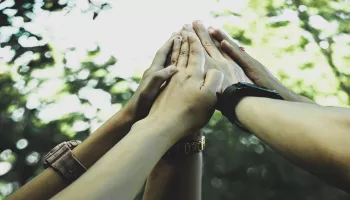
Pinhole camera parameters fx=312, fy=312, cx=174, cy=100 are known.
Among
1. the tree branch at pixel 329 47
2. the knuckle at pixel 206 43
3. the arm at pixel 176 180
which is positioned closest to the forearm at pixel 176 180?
the arm at pixel 176 180

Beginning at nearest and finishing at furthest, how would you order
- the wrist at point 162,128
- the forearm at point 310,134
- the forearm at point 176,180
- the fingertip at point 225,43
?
1. the forearm at point 310,134
2. the wrist at point 162,128
3. the forearm at point 176,180
4. the fingertip at point 225,43

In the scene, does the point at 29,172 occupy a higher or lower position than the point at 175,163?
lower

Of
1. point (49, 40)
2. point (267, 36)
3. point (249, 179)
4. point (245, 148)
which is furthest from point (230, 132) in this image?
point (49, 40)

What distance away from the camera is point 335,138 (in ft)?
1.58

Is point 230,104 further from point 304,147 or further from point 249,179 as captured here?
point 249,179

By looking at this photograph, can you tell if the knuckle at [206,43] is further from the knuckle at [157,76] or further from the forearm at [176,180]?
the forearm at [176,180]

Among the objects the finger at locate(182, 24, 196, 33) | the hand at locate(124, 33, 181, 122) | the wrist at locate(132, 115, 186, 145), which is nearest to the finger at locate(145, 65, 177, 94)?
the hand at locate(124, 33, 181, 122)

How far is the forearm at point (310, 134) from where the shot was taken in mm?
469

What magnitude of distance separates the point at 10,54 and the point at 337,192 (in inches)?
101

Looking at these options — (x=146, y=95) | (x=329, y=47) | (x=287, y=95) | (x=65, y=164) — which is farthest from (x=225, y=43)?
(x=329, y=47)

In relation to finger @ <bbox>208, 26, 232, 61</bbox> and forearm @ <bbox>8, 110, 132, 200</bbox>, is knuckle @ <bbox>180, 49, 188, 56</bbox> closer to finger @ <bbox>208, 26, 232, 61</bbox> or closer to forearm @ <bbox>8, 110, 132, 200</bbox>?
finger @ <bbox>208, 26, 232, 61</bbox>

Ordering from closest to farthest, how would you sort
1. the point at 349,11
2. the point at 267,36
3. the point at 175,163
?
the point at 175,163
the point at 267,36
the point at 349,11

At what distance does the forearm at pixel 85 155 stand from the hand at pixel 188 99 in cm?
16

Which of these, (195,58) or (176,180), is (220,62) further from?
(176,180)
